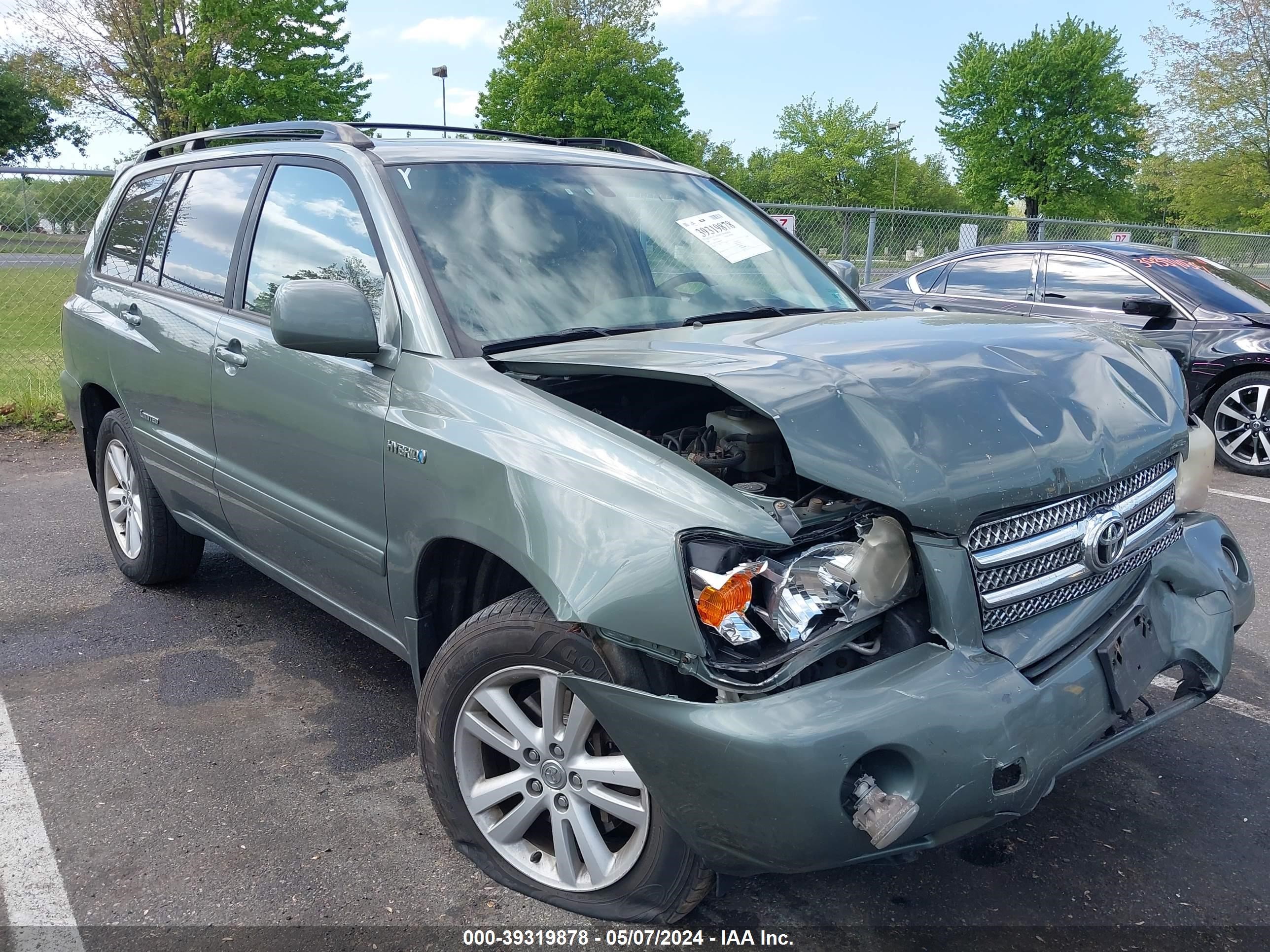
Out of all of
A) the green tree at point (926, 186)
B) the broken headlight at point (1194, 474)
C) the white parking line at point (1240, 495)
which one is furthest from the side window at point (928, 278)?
the green tree at point (926, 186)

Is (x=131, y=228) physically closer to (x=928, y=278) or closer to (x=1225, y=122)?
(x=928, y=278)

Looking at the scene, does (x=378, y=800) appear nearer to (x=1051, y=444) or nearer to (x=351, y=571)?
(x=351, y=571)

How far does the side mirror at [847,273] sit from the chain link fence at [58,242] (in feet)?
13.0

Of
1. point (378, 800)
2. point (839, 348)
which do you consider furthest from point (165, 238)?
point (839, 348)

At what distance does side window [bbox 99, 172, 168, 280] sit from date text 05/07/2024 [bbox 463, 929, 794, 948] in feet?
11.1

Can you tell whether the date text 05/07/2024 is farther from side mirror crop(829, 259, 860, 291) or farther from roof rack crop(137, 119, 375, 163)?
side mirror crop(829, 259, 860, 291)

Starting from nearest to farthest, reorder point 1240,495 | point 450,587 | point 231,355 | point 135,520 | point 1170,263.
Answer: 1. point 450,587
2. point 231,355
3. point 135,520
4. point 1240,495
5. point 1170,263

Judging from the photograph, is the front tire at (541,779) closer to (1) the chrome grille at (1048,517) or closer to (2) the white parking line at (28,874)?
(1) the chrome grille at (1048,517)

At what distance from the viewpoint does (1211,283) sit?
8180 millimetres

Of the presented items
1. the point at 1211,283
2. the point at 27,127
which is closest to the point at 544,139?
the point at 1211,283

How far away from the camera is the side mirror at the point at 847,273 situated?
4207 millimetres

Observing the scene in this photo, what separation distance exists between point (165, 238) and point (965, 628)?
12.1 feet

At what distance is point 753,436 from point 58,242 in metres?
8.01

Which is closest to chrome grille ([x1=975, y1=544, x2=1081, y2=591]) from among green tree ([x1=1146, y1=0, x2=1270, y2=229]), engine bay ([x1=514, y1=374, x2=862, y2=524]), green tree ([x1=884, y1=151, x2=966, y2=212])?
engine bay ([x1=514, y1=374, x2=862, y2=524])
